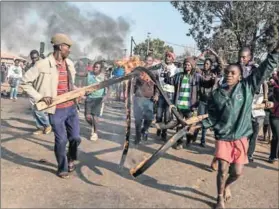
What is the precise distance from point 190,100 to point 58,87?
268 cm

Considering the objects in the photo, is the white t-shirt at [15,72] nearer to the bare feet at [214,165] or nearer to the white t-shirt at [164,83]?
the white t-shirt at [164,83]

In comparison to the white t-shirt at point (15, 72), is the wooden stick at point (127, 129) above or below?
below

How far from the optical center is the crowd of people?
4566 millimetres

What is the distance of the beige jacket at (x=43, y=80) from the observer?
5.38 meters

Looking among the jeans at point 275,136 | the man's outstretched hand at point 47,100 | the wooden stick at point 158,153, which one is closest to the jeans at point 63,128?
the man's outstretched hand at point 47,100

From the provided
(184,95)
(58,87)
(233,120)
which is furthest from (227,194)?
(184,95)

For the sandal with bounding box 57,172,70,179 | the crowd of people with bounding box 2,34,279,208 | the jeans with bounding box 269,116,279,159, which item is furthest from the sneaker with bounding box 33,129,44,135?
the jeans with bounding box 269,116,279,159

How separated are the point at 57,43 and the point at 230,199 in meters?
2.93

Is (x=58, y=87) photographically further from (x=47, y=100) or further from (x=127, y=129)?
(x=127, y=129)

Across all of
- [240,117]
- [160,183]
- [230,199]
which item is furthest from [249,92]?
[160,183]

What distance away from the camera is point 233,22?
19578mm

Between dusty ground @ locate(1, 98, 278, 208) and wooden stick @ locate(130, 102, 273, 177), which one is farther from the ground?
wooden stick @ locate(130, 102, 273, 177)

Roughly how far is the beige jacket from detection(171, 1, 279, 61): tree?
14.8 m

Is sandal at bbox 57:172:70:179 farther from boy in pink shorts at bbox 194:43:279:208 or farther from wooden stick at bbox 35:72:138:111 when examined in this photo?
boy in pink shorts at bbox 194:43:279:208
